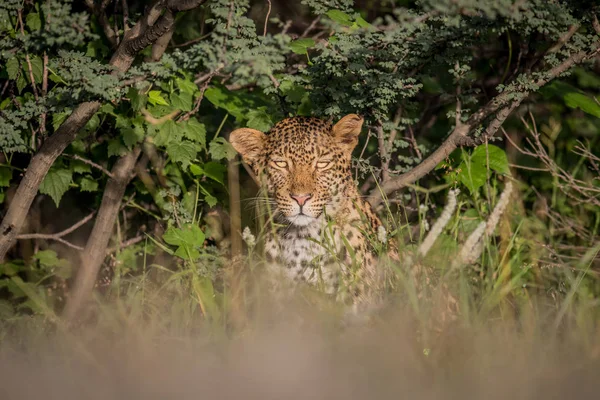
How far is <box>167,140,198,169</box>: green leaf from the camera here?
4.93 meters

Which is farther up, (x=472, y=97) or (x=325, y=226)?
(x=472, y=97)

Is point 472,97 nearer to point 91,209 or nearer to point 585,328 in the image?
point 585,328

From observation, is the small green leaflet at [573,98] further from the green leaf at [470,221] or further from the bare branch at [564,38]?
the green leaf at [470,221]

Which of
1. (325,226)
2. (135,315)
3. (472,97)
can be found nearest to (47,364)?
(135,315)

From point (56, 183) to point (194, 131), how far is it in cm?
99

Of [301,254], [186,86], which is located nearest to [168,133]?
[186,86]

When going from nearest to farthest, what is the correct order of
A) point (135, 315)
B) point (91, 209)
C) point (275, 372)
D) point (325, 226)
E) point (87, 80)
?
point (275, 372), point (135, 315), point (87, 80), point (325, 226), point (91, 209)

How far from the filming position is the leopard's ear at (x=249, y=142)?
4.86 meters

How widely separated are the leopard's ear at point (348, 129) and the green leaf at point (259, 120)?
0.55 m

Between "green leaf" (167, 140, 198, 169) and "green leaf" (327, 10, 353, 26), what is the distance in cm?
122

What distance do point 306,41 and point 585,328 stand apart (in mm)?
2557

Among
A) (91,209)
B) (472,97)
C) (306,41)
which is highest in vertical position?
(306,41)

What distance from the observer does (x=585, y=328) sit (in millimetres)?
3385

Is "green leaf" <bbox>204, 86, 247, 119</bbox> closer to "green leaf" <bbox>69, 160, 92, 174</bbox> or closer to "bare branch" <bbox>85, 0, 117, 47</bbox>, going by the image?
"bare branch" <bbox>85, 0, 117, 47</bbox>
